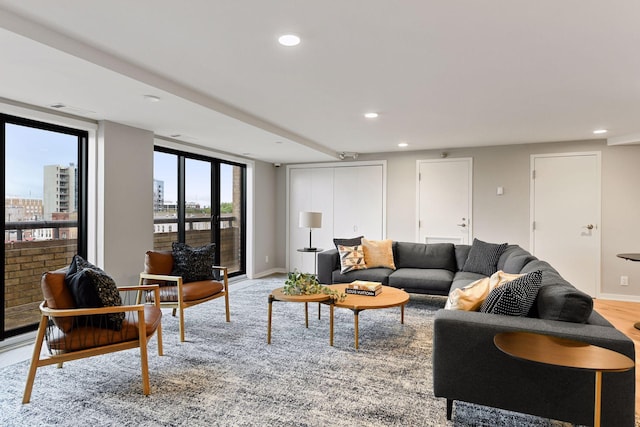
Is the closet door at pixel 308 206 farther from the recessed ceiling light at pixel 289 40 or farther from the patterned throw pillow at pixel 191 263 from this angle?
the recessed ceiling light at pixel 289 40

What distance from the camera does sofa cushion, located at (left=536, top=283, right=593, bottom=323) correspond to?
212 cm

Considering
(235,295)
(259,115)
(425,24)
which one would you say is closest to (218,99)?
(259,115)

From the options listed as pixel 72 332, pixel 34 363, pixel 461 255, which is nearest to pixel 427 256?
Answer: pixel 461 255

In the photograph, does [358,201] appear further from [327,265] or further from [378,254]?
[327,265]

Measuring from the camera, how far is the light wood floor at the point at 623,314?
13.2ft

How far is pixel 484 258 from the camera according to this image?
4.89m

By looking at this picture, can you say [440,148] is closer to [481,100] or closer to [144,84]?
[481,100]

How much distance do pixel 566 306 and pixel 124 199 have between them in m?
4.09

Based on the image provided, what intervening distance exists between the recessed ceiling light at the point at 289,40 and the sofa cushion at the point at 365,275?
10.9 feet

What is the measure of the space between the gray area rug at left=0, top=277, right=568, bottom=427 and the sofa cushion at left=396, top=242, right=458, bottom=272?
1552 mm

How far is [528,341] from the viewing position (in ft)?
6.09

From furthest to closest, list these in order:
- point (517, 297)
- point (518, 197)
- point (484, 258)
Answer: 1. point (518, 197)
2. point (484, 258)
3. point (517, 297)

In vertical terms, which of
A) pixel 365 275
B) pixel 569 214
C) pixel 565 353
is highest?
pixel 569 214

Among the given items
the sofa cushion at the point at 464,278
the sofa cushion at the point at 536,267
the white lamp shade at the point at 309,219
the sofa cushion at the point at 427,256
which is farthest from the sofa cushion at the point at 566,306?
the white lamp shade at the point at 309,219
